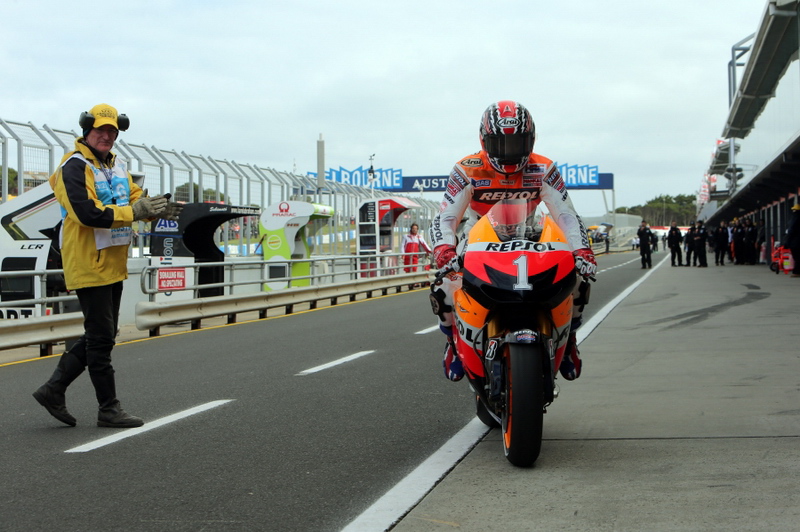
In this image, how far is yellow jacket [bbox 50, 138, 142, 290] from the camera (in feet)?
19.2

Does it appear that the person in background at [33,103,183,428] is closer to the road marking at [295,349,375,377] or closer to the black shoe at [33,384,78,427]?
the black shoe at [33,384,78,427]

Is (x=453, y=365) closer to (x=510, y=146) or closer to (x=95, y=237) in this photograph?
(x=510, y=146)

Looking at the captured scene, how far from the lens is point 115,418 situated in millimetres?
6227

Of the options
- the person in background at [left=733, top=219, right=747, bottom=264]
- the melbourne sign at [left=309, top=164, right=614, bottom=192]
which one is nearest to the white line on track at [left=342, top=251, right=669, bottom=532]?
the person in background at [left=733, top=219, right=747, bottom=264]

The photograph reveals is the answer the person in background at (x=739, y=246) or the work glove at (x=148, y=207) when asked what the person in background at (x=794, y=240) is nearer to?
the person in background at (x=739, y=246)

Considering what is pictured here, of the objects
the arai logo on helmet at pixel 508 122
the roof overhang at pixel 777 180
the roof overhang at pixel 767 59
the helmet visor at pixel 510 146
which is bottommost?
the helmet visor at pixel 510 146

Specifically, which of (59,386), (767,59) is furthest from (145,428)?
(767,59)

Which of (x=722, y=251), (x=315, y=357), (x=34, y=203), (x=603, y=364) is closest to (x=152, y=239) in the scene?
(x=34, y=203)

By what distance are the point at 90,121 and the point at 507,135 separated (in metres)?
2.69

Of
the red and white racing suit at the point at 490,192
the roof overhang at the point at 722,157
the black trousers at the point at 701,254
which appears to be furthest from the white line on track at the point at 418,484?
the roof overhang at the point at 722,157

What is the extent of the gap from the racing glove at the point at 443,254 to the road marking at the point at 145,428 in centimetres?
231

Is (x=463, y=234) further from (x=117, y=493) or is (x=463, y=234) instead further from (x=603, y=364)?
(x=603, y=364)

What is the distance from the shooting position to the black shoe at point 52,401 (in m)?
6.13

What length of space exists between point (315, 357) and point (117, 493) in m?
5.72
